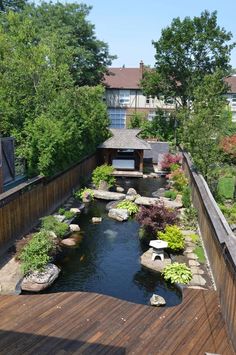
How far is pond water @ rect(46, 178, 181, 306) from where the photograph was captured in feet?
41.2

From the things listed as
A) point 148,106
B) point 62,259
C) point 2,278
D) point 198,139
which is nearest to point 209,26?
point 148,106

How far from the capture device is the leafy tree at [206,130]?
1970 centimetres

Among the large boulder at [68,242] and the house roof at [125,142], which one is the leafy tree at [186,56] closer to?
the house roof at [125,142]

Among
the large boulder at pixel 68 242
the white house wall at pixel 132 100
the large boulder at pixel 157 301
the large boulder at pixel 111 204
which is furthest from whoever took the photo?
the white house wall at pixel 132 100

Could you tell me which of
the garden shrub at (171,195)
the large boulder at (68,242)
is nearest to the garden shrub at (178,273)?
the large boulder at (68,242)

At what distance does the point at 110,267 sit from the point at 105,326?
532 cm

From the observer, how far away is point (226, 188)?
2361cm

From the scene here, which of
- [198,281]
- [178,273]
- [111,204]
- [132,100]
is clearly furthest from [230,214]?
[132,100]

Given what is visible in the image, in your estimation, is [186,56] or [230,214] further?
[186,56]

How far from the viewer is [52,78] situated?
21109 millimetres

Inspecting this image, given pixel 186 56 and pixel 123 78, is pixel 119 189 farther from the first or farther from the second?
pixel 123 78

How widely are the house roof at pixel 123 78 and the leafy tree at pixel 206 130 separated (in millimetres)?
29930

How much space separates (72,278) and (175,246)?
4.37 m

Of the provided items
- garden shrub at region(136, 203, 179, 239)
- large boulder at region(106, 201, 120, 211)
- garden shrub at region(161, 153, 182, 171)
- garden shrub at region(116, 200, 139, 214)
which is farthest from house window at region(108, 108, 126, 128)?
garden shrub at region(136, 203, 179, 239)
